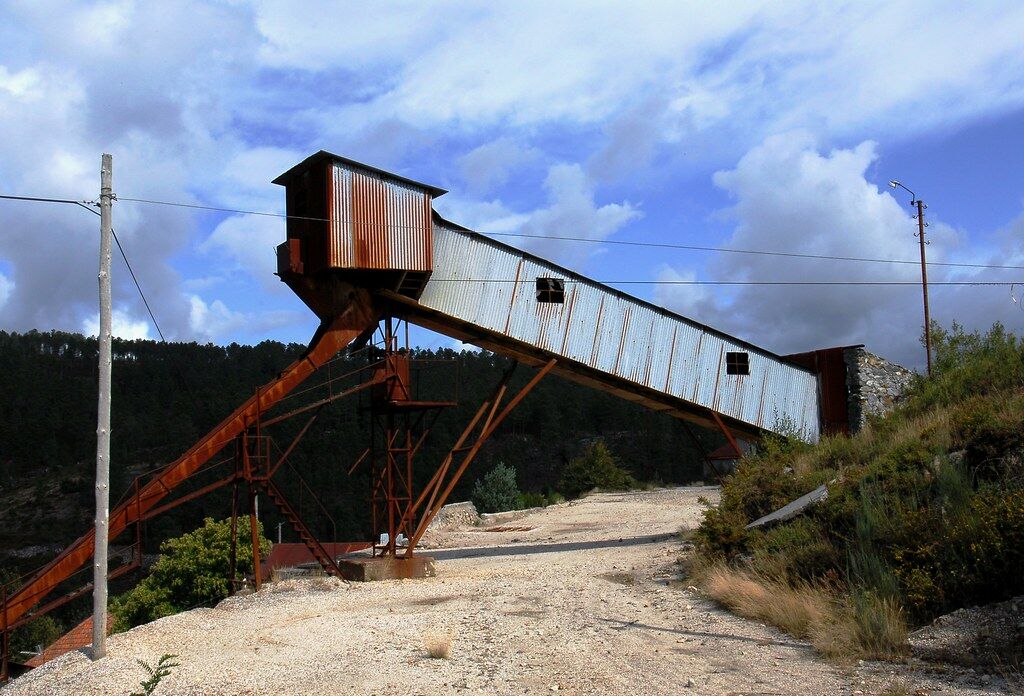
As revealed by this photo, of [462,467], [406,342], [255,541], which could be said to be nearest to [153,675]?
[255,541]

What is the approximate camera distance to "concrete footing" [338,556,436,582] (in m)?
16.3

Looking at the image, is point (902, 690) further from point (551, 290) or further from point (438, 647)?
point (551, 290)

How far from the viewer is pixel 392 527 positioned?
17.1 m

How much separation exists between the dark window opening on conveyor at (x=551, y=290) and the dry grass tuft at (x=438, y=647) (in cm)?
999

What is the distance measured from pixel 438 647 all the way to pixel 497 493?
24892 millimetres

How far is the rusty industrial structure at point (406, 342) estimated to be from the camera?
15.6m

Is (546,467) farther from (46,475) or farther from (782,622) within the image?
(782,622)

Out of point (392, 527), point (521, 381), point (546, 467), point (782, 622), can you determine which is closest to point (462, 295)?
point (392, 527)

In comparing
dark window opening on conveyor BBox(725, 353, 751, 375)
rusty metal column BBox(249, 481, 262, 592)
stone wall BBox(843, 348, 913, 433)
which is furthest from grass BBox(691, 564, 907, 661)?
stone wall BBox(843, 348, 913, 433)

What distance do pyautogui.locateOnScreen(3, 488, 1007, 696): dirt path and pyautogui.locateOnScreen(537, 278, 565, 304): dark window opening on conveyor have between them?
579 centimetres

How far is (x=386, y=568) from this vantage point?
16.4 m

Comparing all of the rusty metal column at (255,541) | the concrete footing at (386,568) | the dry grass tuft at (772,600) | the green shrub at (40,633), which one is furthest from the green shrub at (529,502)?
the green shrub at (40,633)

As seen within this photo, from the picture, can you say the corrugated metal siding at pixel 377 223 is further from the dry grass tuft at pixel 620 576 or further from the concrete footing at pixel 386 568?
the dry grass tuft at pixel 620 576

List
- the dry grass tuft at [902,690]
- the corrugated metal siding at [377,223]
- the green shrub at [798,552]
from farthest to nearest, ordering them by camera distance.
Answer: the corrugated metal siding at [377,223] < the green shrub at [798,552] < the dry grass tuft at [902,690]
